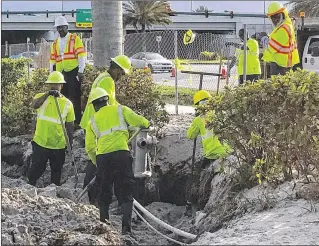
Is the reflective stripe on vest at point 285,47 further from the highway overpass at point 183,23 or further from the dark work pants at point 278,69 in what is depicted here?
the highway overpass at point 183,23

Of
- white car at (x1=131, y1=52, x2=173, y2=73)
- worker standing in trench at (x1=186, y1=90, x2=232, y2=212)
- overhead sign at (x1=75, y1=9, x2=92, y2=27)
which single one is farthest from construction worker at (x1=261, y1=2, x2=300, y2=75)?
overhead sign at (x1=75, y1=9, x2=92, y2=27)

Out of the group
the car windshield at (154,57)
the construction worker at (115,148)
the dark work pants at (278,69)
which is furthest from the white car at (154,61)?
the construction worker at (115,148)

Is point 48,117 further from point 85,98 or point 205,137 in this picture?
point 85,98

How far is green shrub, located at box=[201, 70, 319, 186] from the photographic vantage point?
6.56 m

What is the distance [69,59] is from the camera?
36.5 feet

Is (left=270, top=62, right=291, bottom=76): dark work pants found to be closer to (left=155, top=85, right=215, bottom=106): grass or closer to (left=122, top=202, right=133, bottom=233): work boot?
(left=122, top=202, right=133, bottom=233): work boot

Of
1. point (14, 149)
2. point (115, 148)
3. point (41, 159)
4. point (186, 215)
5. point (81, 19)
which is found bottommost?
point (186, 215)

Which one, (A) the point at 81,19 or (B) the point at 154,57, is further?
(A) the point at 81,19

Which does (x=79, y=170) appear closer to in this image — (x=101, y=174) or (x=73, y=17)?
(x=101, y=174)

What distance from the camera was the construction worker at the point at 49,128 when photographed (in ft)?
29.9

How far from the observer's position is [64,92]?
11.4 m

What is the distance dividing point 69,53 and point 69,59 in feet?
0.33

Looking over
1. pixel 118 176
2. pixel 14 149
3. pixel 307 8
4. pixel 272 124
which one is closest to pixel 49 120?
pixel 118 176

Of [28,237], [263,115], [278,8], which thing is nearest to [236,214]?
[263,115]
